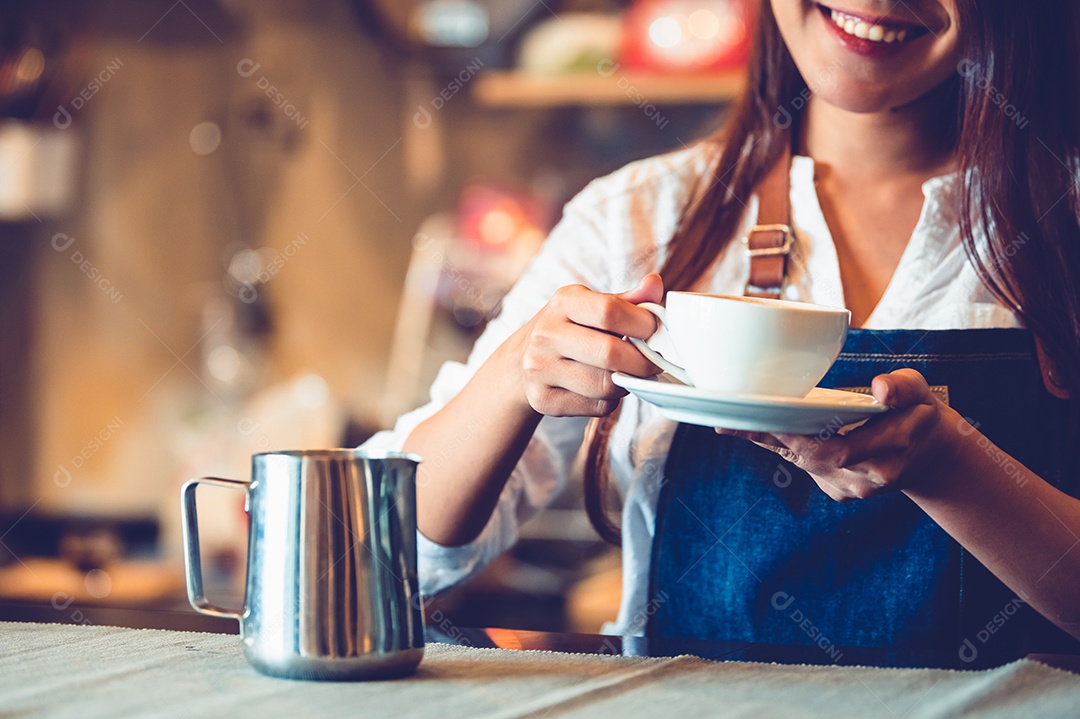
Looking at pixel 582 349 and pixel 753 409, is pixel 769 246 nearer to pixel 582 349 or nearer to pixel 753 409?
pixel 582 349

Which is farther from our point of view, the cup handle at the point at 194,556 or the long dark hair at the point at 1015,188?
the long dark hair at the point at 1015,188

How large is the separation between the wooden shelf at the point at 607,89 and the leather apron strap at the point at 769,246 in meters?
1.43

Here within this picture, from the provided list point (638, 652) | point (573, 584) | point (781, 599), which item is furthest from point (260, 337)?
point (638, 652)

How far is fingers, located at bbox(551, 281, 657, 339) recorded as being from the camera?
85 centimetres

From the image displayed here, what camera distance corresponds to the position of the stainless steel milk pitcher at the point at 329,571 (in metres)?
0.73

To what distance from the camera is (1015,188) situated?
3.83 ft

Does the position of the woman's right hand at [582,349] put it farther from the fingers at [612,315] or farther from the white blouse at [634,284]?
the white blouse at [634,284]

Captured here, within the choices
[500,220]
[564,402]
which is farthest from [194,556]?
[500,220]

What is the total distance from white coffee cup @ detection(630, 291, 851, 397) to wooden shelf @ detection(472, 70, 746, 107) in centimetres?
183

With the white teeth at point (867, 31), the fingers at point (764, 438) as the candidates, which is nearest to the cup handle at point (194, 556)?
the fingers at point (764, 438)

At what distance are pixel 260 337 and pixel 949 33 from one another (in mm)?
2045

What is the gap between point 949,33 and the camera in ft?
3.61

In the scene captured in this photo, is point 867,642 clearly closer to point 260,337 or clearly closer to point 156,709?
point 156,709

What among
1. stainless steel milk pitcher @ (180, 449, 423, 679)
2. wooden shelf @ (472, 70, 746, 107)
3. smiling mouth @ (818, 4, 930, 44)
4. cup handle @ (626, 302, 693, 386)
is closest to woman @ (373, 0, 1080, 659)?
smiling mouth @ (818, 4, 930, 44)
